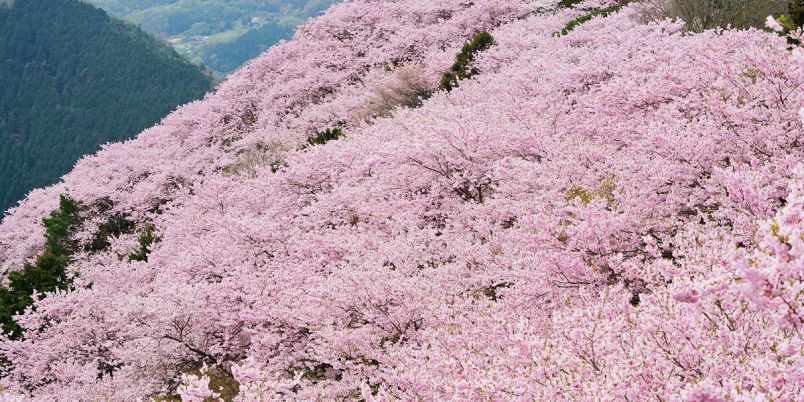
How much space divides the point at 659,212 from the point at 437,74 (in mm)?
22944

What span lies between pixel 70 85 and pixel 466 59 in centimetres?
13064

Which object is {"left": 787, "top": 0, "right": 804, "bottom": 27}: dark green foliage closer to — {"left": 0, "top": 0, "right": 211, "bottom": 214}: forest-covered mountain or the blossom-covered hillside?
the blossom-covered hillside

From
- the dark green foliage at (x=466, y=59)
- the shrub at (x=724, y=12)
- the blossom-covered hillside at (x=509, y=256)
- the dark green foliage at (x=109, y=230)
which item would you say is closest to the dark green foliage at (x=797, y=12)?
the shrub at (x=724, y=12)

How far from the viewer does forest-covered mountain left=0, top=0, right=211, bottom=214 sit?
110625mm

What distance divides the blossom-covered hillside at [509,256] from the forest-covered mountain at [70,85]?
9742 centimetres

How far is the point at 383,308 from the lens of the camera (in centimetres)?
1076

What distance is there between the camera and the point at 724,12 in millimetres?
19531

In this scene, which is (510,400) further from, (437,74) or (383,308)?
(437,74)

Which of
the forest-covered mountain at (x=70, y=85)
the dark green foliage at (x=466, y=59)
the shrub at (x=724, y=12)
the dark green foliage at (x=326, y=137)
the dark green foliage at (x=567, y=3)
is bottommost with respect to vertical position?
the forest-covered mountain at (x=70, y=85)

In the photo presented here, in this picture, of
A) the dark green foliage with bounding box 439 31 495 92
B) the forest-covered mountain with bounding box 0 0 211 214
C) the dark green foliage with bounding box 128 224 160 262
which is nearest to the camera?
the dark green foliage with bounding box 128 224 160 262

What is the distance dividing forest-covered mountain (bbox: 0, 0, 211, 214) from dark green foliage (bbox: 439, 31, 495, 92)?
98933 mm

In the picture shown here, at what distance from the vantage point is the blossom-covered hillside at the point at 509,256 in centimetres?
547

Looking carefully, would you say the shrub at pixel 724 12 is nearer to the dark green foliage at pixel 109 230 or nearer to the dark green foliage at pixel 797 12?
the dark green foliage at pixel 797 12

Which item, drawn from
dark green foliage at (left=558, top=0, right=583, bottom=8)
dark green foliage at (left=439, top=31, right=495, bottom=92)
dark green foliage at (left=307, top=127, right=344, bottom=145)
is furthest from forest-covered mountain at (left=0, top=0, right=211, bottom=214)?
dark green foliage at (left=439, top=31, right=495, bottom=92)
